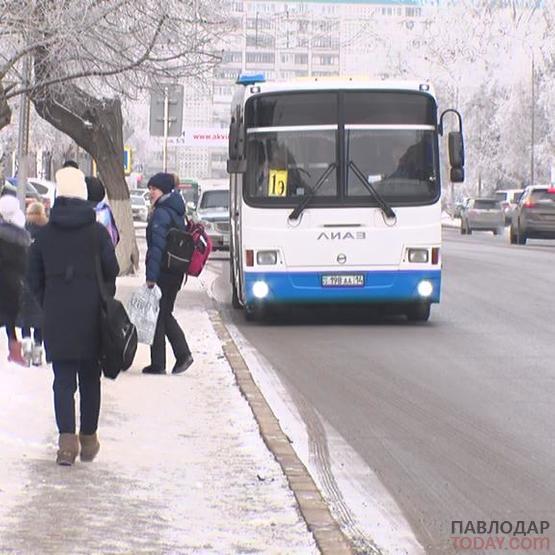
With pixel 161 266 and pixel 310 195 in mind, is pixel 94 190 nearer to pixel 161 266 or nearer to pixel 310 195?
pixel 161 266

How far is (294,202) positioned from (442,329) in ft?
7.61

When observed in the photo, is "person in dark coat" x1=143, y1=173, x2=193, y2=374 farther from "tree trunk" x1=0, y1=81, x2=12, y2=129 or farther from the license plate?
"tree trunk" x1=0, y1=81, x2=12, y2=129

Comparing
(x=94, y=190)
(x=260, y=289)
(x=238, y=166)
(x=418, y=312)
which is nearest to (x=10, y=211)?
(x=94, y=190)

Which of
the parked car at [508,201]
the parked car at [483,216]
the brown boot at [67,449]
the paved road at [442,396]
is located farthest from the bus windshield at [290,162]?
the parked car at [483,216]

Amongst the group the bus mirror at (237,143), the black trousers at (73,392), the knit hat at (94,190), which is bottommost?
the black trousers at (73,392)

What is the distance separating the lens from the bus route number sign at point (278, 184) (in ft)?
65.2

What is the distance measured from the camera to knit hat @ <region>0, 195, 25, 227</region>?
47.2 feet

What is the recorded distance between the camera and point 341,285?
1994cm

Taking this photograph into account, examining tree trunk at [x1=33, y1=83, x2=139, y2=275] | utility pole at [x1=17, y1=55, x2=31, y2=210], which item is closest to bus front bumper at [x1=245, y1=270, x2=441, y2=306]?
utility pole at [x1=17, y1=55, x2=31, y2=210]

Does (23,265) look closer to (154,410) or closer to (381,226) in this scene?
(154,410)

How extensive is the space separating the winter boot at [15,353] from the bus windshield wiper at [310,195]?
17.8 ft

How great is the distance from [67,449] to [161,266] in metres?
5.10

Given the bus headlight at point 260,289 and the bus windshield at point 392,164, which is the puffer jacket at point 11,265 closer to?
the bus headlight at point 260,289

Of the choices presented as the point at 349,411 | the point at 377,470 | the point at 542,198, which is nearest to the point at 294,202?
the point at 349,411
